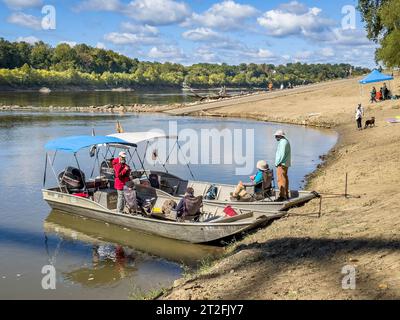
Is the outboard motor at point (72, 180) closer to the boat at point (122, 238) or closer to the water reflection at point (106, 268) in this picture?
the boat at point (122, 238)

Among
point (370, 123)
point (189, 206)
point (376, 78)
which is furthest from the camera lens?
point (376, 78)

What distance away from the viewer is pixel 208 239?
47.8ft

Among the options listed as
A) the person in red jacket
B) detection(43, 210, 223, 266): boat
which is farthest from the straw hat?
the person in red jacket

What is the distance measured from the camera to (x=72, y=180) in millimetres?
19453

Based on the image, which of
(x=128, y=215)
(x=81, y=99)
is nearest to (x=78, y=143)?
(x=128, y=215)

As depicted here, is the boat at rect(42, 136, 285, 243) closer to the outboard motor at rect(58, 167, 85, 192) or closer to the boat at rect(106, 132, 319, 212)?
the outboard motor at rect(58, 167, 85, 192)

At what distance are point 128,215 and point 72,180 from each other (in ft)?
14.3

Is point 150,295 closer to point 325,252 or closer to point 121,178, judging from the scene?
point 325,252

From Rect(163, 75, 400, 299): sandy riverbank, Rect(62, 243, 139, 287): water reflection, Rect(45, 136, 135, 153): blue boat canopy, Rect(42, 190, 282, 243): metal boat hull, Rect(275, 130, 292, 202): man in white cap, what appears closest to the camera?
Rect(163, 75, 400, 299): sandy riverbank

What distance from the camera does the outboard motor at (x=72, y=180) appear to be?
1944 cm

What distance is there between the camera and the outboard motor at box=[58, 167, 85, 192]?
19438 mm

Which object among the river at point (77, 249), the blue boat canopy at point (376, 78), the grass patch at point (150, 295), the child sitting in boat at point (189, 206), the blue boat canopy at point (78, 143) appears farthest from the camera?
the blue boat canopy at point (376, 78)

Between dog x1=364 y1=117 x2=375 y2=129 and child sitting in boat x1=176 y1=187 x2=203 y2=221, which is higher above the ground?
dog x1=364 y1=117 x2=375 y2=129

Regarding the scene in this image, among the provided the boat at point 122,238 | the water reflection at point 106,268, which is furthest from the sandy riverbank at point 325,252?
the water reflection at point 106,268
